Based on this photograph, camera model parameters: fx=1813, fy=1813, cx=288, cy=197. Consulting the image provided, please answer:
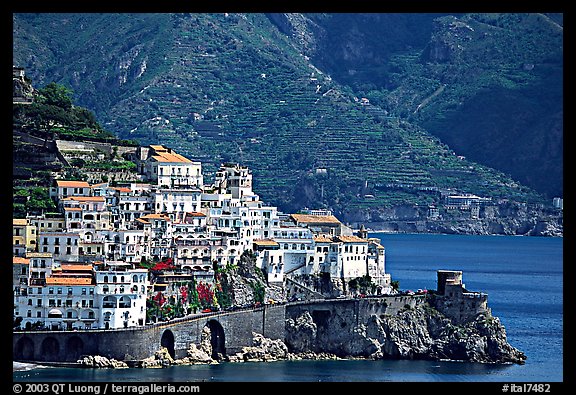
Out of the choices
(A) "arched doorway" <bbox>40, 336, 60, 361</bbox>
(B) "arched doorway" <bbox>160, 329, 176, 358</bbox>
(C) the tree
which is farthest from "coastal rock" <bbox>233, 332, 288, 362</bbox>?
(C) the tree

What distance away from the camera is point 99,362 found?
71.2m

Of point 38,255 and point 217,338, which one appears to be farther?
point 217,338

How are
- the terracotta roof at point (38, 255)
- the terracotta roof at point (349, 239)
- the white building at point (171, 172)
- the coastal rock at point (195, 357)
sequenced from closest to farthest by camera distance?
1. the coastal rock at point (195, 357)
2. the terracotta roof at point (38, 255)
3. the terracotta roof at point (349, 239)
4. the white building at point (171, 172)

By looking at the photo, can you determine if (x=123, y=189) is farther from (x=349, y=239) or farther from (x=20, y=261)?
(x=20, y=261)

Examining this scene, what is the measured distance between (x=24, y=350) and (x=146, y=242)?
453 inches

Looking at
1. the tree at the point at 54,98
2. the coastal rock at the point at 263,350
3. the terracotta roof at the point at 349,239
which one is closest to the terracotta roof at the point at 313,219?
the terracotta roof at the point at 349,239

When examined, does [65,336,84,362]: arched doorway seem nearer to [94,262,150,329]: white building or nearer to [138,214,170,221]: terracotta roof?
[94,262,150,329]: white building

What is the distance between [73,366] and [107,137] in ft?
93.5

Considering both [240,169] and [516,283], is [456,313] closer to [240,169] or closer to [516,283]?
[240,169]

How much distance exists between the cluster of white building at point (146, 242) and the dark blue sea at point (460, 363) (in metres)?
3.98

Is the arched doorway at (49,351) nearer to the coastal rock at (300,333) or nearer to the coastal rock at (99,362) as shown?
the coastal rock at (99,362)

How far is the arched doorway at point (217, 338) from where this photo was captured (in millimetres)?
77375

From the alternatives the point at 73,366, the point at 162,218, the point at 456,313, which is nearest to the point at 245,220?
the point at 162,218

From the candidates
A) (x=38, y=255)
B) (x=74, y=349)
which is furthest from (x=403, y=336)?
(x=38, y=255)
